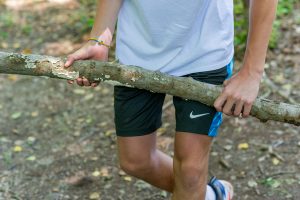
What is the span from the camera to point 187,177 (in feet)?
7.28

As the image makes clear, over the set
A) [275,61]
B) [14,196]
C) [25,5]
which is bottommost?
[14,196]

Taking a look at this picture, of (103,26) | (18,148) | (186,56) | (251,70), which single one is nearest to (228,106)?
(251,70)

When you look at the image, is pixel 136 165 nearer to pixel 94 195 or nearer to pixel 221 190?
pixel 221 190

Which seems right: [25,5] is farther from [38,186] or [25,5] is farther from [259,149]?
[259,149]

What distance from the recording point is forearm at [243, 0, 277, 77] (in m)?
1.98

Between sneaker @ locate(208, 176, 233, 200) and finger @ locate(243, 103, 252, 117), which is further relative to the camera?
sneaker @ locate(208, 176, 233, 200)

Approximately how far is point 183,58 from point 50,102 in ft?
7.65

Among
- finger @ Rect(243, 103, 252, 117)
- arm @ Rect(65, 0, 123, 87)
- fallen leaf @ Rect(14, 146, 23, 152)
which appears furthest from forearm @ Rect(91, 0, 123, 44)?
fallen leaf @ Rect(14, 146, 23, 152)

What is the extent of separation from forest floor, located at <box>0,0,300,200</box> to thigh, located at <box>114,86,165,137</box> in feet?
2.60

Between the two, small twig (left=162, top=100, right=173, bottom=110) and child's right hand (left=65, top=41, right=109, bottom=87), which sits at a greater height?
child's right hand (left=65, top=41, right=109, bottom=87)

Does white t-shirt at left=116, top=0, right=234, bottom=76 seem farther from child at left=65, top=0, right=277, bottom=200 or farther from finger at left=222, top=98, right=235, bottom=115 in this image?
finger at left=222, top=98, right=235, bottom=115

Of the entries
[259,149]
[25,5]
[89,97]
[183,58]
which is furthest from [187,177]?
[25,5]

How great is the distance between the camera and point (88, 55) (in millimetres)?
2227

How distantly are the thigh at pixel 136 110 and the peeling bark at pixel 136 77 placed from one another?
272mm
